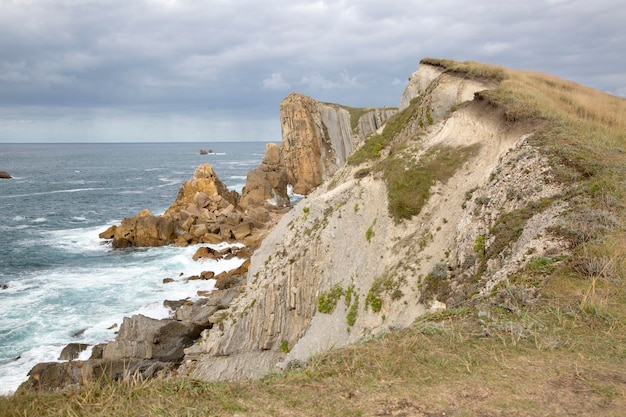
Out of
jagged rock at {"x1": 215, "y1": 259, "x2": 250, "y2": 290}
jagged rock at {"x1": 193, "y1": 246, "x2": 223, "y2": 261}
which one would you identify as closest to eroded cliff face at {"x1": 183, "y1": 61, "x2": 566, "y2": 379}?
jagged rock at {"x1": 215, "y1": 259, "x2": 250, "y2": 290}

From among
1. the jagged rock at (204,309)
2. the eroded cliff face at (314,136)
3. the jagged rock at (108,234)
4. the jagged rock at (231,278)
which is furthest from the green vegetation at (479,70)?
the eroded cliff face at (314,136)

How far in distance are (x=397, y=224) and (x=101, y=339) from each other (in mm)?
17575

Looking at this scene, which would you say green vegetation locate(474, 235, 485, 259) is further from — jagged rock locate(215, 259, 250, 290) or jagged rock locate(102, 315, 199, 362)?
jagged rock locate(215, 259, 250, 290)

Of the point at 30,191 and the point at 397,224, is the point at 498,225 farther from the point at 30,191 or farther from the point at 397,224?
the point at 30,191

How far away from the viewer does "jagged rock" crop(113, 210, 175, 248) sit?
44.7 metres

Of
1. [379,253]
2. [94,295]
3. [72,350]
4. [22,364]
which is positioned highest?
[379,253]

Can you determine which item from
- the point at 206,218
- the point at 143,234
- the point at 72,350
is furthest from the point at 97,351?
the point at 206,218

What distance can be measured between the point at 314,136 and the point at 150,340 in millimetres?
55843

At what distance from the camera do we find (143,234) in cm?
4478

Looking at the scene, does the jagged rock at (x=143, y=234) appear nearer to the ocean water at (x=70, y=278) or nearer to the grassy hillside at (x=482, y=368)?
the ocean water at (x=70, y=278)

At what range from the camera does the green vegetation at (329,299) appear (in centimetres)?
1830

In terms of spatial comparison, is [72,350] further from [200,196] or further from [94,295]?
[200,196]

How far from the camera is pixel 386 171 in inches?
843

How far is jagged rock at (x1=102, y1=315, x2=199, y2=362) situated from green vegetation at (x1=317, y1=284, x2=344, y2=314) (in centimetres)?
878
